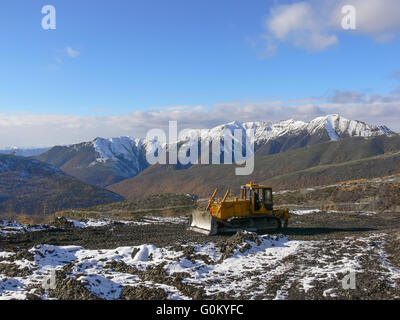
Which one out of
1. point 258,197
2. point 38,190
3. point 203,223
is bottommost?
point 38,190

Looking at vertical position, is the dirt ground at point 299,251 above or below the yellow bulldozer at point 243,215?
below

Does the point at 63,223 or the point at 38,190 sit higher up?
the point at 63,223

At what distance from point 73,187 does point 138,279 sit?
75165mm

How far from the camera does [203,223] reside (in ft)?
60.2

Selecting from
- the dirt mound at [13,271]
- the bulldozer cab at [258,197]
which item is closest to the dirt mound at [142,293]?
the dirt mound at [13,271]

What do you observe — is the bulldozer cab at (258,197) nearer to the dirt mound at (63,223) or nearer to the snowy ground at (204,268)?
the snowy ground at (204,268)

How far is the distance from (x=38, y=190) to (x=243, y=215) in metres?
65.7

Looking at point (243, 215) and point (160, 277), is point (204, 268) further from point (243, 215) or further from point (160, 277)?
point (243, 215)

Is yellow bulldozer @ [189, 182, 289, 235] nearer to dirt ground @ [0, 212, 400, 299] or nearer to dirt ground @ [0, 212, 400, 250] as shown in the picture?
dirt ground @ [0, 212, 400, 250]

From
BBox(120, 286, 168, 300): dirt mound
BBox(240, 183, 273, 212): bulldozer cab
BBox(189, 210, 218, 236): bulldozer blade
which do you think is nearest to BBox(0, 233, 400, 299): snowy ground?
BBox(120, 286, 168, 300): dirt mound

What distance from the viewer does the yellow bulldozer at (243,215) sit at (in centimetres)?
1800

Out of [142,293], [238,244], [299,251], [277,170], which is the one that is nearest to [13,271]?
[142,293]

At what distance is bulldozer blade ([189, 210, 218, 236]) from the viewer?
17.5 metres
